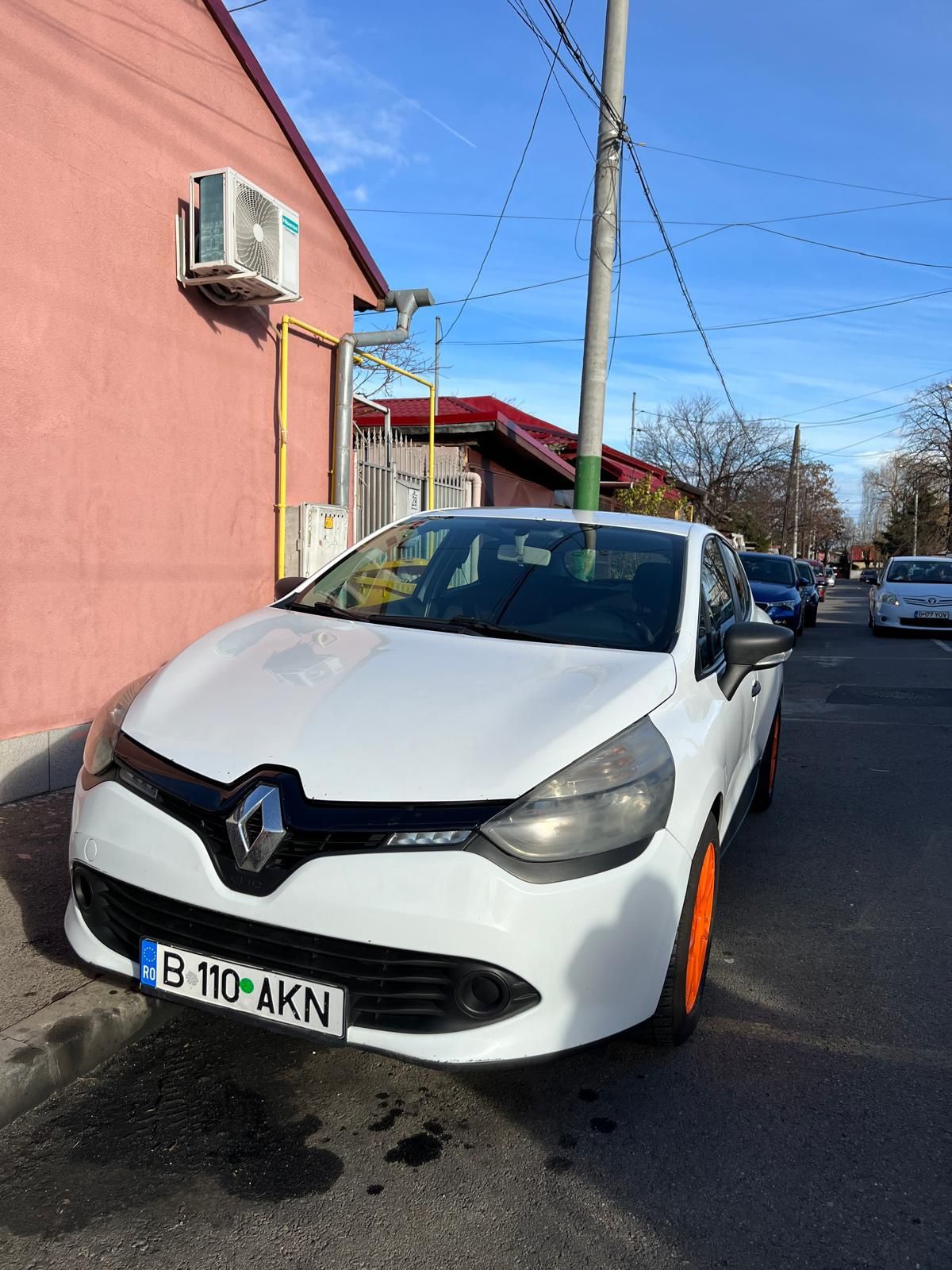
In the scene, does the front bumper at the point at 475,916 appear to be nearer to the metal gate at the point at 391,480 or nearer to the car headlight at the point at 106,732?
the car headlight at the point at 106,732

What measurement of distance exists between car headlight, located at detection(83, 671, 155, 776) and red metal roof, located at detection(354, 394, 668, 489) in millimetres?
7039

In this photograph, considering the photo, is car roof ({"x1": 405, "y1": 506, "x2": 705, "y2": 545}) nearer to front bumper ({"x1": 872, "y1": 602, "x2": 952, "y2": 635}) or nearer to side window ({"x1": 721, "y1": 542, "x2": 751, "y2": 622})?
side window ({"x1": 721, "y1": 542, "x2": 751, "y2": 622})

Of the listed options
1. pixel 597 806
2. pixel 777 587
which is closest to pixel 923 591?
pixel 777 587

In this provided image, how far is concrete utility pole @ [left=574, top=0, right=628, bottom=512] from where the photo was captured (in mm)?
8820

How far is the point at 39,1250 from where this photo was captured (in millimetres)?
2064

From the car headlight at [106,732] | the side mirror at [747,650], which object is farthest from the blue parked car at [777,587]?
the car headlight at [106,732]

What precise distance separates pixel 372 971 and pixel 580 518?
2.42m

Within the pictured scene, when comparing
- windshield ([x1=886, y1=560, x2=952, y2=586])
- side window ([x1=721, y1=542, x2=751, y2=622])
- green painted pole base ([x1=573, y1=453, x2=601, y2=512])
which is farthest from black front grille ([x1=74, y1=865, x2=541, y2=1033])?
windshield ([x1=886, y1=560, x2=952, y2=586])

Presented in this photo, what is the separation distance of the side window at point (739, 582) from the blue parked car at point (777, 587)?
9.05m

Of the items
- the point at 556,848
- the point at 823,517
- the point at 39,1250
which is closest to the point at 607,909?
the point at 556,848

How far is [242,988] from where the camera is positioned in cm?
235

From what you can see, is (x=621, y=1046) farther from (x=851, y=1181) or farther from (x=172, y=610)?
(x=172, y=610)

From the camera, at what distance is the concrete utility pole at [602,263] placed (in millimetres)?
8820

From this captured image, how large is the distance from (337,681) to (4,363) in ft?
10.2
